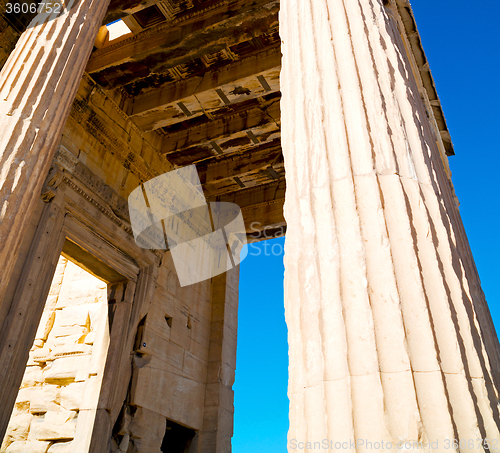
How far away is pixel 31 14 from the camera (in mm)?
8352

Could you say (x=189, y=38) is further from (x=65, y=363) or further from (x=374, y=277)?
(x=374, y=277)

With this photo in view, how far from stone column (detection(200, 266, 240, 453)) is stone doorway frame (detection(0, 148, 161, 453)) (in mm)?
2494

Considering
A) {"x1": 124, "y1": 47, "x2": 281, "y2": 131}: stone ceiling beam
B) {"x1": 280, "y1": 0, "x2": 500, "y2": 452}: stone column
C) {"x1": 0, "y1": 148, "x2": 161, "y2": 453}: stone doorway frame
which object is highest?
{"x1": 124, "y1": 47, "x2": 281, "y2": 131}: stone ceiling beam

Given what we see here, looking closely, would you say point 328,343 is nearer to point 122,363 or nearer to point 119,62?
point 122,363

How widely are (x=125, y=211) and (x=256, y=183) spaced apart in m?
4.23

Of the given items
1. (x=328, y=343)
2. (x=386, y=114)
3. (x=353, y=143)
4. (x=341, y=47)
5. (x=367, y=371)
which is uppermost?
(x=341, y=47)

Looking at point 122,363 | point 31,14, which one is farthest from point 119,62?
point 122,363

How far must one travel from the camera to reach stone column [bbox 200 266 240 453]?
33.4ft

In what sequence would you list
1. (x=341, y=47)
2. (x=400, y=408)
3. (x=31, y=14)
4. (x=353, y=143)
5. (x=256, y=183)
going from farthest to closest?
(x=256, y=183)
(x=31, y=14)
(x=341, y=47)
(x=353, y=143)
(x=400, y=408)

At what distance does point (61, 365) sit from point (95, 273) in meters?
1.81

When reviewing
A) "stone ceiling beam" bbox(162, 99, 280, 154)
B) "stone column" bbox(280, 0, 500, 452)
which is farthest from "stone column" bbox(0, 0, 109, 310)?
"stone ceiling beam" bbox(162, 99, 280, 154)

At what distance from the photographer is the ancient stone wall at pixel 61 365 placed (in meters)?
8.09

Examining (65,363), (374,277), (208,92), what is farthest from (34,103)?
(65,363)

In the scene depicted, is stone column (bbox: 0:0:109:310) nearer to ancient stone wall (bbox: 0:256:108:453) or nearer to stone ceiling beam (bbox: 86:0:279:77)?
stone ceiling beam (bbox: 86:0:279:77)
